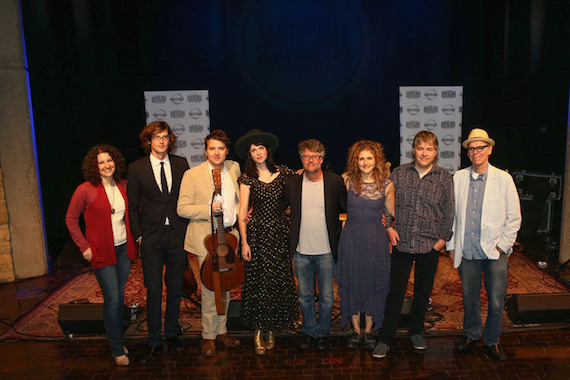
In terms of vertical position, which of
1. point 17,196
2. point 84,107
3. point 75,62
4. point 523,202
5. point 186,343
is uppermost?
point 75,62

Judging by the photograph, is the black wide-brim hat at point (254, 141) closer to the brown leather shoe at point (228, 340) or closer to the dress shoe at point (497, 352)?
the brown leather shoe at point (228, 340)

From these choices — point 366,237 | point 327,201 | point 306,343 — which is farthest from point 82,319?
point 366,237

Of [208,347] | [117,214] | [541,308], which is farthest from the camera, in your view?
[541,308]

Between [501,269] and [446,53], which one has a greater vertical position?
[446,53]

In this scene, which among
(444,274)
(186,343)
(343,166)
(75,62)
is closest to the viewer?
(186,343)

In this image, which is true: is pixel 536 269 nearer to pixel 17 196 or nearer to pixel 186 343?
pixel 186 343

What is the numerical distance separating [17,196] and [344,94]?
206 inches

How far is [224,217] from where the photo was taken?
3.72 metres

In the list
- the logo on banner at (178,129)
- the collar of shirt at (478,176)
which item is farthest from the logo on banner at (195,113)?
the collar of shirt at (478,176)

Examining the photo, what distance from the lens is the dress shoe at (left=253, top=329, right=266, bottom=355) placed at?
386cm

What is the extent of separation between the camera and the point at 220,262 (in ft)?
12.0

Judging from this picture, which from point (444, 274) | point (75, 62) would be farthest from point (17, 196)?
point (444, 274)

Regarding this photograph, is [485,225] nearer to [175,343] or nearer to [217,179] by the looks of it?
[217,179]

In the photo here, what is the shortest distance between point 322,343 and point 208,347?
96 centimetres
